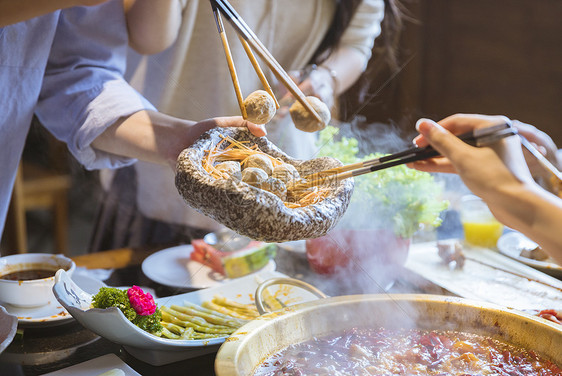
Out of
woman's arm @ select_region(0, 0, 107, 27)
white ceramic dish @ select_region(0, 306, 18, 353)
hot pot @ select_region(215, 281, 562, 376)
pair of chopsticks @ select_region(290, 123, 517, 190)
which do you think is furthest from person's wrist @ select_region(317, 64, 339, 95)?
white ceramic dish @ select_region(0, 306, 18, 353)

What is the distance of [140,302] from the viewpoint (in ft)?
4.15

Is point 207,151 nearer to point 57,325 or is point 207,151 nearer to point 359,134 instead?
point 57,325

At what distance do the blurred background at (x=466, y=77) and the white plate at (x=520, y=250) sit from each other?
5.65 ft

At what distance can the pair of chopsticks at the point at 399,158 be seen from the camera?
0.95 m

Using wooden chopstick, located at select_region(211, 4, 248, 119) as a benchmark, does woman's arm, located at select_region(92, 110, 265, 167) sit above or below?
below

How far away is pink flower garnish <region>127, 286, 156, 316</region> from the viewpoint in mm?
1263

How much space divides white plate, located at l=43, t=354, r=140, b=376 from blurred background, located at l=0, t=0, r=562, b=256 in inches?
99.6

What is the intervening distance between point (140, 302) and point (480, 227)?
133 cm

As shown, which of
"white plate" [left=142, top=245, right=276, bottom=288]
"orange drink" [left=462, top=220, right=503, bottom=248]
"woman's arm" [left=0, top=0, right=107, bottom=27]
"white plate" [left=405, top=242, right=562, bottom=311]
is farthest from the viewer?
"orange drink" [left=462, top=220, right=503, bottom=248]

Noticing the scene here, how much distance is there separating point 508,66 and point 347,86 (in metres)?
2.63

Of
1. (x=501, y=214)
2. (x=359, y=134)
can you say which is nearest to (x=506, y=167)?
(x=501, y=214)

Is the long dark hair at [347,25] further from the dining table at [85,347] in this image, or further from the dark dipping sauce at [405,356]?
the dark dipping sauce at [405,356]

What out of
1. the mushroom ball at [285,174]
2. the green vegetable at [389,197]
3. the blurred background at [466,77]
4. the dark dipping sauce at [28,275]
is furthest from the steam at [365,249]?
the blurred background at [466,77]

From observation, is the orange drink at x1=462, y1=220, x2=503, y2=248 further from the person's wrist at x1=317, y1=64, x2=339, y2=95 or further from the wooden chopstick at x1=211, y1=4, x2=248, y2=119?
the wooden chopstick at x1=211, y1=4, x2=248, y2=119
